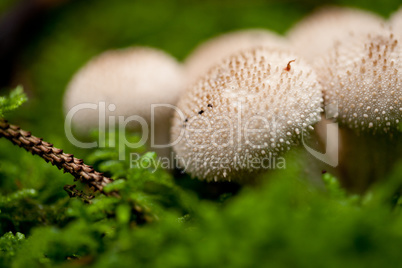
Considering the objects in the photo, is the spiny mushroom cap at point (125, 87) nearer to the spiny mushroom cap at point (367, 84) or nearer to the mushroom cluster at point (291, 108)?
the mushroom cluster at point (291, 108)

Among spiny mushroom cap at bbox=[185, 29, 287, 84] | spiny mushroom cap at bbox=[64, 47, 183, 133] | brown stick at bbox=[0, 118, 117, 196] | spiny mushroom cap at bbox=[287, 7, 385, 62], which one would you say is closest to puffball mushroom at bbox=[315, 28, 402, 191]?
spiny mushroom cap at bbox=[287, 7, 385, 62]

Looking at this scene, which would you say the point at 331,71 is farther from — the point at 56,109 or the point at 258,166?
the point at 56,109

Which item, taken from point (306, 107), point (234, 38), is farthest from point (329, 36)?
point (306, 107)

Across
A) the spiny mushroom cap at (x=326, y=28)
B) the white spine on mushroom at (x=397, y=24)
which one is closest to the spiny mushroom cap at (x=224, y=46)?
the spiny mushroom cap at (x=326, y=28)

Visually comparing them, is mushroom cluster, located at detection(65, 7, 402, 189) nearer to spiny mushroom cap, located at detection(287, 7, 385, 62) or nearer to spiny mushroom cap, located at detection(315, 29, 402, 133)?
spiny mushroom cap, located at detection(315, 29, 402, 133)

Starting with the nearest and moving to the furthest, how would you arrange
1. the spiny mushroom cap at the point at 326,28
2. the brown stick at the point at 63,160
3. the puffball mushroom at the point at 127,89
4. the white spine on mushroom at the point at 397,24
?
the brown stick at the point at 63,160 < the white spine on mushroom at the point at 397,24 < the puffball mushroom at the point at 127,89 < the spiny mushroom cap at the point at 326,28
